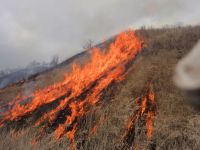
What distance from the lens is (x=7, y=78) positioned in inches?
1062

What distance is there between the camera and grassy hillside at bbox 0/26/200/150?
1241 cm

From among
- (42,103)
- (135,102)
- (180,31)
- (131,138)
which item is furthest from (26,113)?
(180,31)

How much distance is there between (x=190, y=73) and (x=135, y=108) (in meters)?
14.7

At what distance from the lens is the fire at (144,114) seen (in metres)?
13.2

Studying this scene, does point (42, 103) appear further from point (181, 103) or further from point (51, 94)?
point (181, 103)

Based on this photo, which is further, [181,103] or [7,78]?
[7,78]

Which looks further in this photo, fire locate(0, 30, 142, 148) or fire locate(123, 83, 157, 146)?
fire locate(0, 30, 142, 148)

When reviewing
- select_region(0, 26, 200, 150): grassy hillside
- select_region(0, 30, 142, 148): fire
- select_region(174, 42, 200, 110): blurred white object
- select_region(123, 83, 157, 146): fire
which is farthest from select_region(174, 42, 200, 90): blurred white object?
select_region(0, 30, 142, 148): fire

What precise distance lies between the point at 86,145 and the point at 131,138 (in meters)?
1.51

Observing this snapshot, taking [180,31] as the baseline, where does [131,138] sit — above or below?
below

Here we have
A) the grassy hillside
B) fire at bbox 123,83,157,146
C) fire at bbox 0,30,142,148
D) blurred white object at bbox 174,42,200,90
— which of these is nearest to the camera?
blurred white object at bbox 174,42,200,90

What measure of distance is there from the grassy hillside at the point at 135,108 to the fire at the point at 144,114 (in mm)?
148

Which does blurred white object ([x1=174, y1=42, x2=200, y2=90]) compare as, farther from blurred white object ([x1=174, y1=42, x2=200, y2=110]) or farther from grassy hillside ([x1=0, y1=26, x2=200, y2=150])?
grassy hillside ([x1=0, y1=26, x2=200, y2=150])

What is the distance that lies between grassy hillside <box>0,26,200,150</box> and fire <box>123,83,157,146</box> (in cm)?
15
